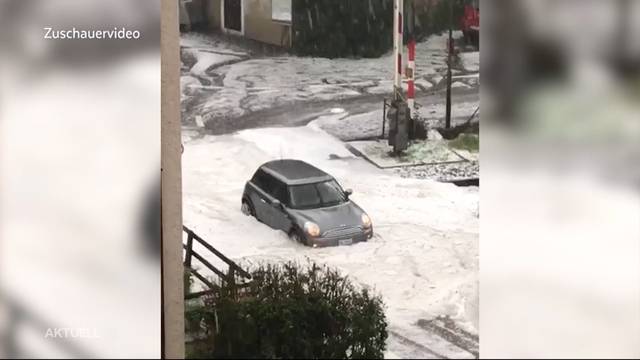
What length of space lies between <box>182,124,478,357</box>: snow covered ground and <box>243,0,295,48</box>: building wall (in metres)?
0.54

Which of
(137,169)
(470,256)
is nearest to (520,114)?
(470,256)

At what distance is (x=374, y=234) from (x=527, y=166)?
3.21 feet

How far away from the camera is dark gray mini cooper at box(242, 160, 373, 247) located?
548 centimetres

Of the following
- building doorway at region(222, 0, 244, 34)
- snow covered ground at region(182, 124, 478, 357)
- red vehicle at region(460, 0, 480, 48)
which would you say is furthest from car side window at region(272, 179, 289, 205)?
red vehicle at region(460, 0, 480, 48)

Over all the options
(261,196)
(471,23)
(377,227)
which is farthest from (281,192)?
(471,23)

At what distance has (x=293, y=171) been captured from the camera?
553cm

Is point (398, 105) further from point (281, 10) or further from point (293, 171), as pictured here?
point (281, 10)

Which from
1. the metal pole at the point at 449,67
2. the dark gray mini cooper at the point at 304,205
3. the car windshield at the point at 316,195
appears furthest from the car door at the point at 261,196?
the metal pole at the point at 449,67

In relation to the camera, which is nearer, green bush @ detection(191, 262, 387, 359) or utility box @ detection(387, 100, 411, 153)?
green bush @ detection(191, 262, 387, 359)

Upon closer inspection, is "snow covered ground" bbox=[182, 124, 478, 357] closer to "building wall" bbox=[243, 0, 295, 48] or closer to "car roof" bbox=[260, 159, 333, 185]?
"car roof" bbox=[260, 159, 333, 185]

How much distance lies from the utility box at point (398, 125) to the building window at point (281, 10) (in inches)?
31.8

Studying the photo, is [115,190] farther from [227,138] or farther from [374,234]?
[374,234]

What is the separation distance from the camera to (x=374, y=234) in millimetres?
5539

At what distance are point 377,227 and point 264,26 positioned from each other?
4.45ft
